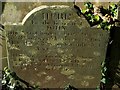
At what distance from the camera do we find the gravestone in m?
4.18

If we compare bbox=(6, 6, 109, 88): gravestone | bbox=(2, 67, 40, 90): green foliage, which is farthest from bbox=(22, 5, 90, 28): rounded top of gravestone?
bbox=(2, 67, 40, 90): green foliage

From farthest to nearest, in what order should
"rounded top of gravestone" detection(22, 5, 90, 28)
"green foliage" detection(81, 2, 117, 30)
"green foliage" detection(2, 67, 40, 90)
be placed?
"green foliage" detection(2, 67, 40, 90) < "green foliage" detection(81, 2, 117, 30) < "rounded top of gravestone" detection(22, 5, 90, 28)

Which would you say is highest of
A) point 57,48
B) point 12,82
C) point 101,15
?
point 101,15

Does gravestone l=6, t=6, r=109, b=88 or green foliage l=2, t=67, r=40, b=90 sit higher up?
gravestone l=6, t=6, r=109, b=88

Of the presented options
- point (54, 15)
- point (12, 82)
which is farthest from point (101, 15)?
point (12, 82)

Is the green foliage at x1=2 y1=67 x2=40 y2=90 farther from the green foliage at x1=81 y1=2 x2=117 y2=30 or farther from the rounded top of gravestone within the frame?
the green foliage at x1=81 y1=2 x2=117 y2=30

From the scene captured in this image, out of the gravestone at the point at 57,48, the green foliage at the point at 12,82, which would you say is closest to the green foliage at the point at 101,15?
the gravestone at the point at 57,48

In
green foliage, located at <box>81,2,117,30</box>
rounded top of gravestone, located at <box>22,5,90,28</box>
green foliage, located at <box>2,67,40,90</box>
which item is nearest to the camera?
rounded top of gravestone, located at <box>22,5,90,28</box>

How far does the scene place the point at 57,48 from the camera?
4.42 meters

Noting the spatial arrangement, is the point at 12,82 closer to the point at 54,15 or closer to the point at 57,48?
the point at 57,48

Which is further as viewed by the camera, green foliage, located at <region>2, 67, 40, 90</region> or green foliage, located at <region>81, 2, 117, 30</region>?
green foliage, located at <region>2, 67, 40, 90</region>

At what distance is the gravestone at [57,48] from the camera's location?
164 inches

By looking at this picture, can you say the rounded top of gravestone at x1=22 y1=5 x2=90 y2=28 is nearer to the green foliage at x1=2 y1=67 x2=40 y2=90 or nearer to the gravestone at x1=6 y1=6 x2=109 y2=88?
the gravestone at x1=6 y1=6 x2=109 y2=88

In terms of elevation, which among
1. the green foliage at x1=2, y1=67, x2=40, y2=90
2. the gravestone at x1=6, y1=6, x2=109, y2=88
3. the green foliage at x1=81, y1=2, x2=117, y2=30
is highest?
the green foliage at x1=81, y1=2, x2=117, y2=30
